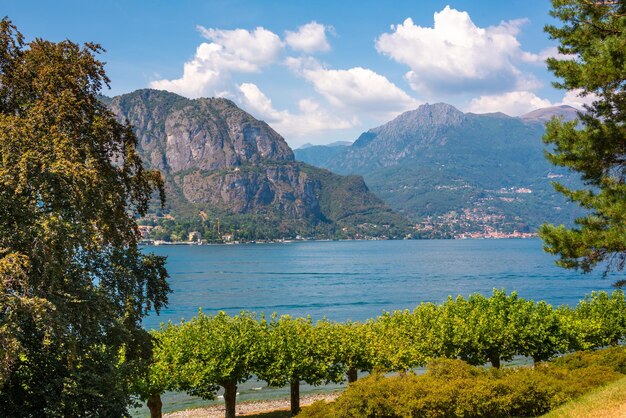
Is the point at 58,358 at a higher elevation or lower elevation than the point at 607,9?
lower

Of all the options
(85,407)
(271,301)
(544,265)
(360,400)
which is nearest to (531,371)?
(360,400)

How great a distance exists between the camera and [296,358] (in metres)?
33.8

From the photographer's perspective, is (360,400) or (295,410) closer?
(360,400)

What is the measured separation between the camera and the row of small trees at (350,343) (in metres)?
32.6

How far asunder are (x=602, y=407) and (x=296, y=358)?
808 inches

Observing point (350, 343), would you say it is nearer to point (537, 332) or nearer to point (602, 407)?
point (537, 332)

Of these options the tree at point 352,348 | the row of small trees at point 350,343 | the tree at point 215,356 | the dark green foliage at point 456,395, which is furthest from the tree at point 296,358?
the dark green foliage at point 456,395

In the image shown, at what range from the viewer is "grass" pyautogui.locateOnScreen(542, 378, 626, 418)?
51.3 feet

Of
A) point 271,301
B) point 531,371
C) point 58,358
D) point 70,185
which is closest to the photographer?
point 70,185

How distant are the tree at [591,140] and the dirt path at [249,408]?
27.7 metres

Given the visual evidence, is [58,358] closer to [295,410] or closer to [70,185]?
[70,185]

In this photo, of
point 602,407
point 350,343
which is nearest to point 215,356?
point 350,343

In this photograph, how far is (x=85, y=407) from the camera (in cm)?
1616

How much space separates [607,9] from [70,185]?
64.3ft
